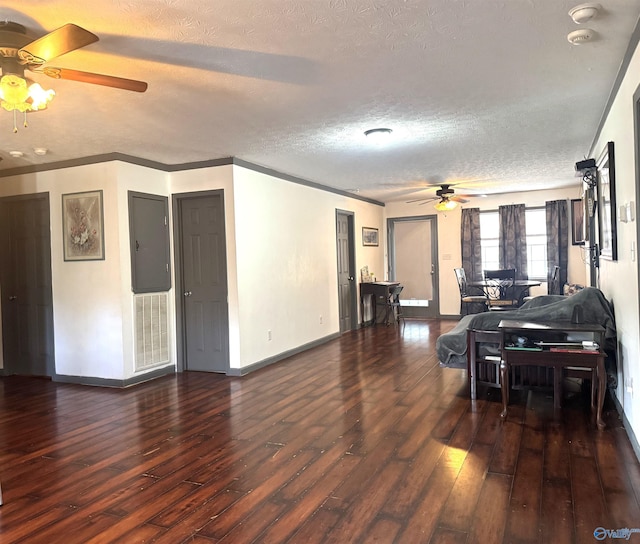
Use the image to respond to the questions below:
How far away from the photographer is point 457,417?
376 cm

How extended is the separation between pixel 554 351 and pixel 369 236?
6.06 metres

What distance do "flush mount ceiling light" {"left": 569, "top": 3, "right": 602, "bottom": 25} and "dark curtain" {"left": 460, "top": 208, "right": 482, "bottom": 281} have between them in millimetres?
7236

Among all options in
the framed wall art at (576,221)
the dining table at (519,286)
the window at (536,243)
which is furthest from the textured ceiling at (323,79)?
the window at (536,243)

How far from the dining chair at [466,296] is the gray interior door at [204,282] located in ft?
16.1

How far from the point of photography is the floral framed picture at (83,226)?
515cm

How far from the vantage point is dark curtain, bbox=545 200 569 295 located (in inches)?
344

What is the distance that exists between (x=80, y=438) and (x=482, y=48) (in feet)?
12.6

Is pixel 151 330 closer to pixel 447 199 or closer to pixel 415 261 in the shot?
pixel 447 199

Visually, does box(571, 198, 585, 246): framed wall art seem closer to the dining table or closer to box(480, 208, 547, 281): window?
box(480, 208, 547, 281): window

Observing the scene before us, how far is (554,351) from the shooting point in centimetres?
353

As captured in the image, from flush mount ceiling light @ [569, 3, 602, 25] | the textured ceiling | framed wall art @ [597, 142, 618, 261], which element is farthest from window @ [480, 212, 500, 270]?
flush mount ceiling light @ [569, 3, 602, 25]

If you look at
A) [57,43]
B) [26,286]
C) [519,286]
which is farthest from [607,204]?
[26,286]

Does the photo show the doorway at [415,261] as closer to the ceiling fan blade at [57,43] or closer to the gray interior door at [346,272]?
the gray interior door at [346,272]

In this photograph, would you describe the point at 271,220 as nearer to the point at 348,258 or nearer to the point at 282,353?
the point at 282,353
